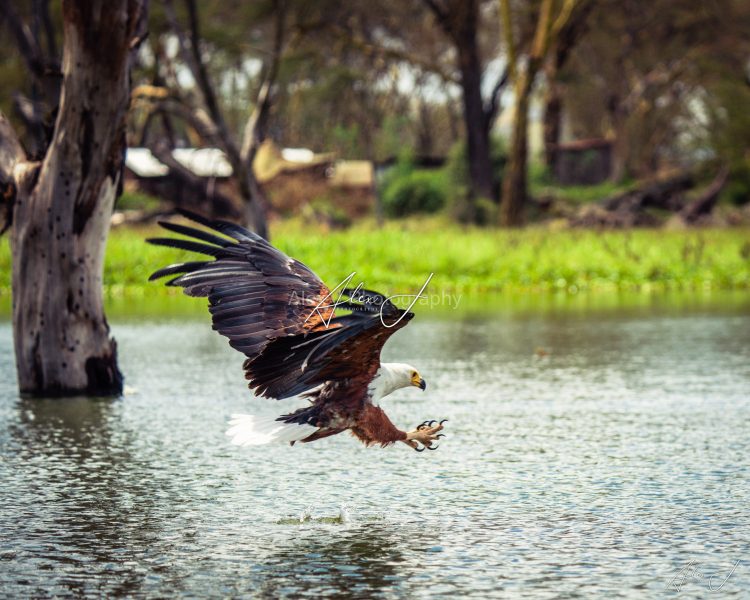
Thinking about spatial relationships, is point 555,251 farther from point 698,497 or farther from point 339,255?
point 698,497

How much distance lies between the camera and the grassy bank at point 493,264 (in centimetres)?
2161

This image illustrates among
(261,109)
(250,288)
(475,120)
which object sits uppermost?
(475,120)

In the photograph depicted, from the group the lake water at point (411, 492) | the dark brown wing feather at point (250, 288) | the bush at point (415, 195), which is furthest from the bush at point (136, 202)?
the dark brown wing feather at point (250, 288)

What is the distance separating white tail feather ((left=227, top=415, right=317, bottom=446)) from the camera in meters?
5.82

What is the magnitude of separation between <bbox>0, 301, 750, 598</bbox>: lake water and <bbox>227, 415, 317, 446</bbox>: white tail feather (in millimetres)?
436

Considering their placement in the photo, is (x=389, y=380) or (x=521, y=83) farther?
(x=521, y=83)

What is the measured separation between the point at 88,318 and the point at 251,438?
189 inches

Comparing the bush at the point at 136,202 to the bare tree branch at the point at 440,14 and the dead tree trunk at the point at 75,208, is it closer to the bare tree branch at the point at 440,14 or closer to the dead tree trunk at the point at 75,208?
the bare tree branch at the point at 440,14

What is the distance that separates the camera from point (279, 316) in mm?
6473

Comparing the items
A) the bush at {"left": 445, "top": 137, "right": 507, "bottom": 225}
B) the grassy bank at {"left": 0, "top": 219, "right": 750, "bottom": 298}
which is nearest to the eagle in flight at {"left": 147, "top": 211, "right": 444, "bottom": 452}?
the grassy bank at {"left": 0, "top": 219, "right": 750, "bottom": 298}

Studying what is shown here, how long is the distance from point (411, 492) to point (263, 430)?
134 cm
